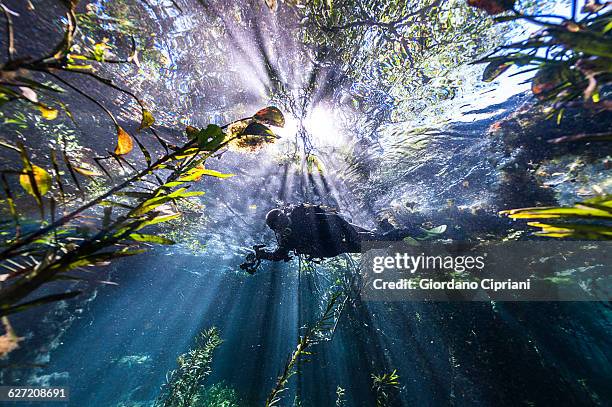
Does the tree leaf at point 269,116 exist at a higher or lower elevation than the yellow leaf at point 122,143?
higher

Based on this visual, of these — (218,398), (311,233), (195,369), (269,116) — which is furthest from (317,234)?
(218,398)

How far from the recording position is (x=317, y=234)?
716cm

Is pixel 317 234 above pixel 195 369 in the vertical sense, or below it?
above

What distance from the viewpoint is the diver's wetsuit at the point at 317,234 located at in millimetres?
7008

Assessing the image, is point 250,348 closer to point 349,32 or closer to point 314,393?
point 314,393

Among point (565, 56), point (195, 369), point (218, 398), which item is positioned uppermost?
point (565, 56)

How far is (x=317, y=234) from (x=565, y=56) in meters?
5.70

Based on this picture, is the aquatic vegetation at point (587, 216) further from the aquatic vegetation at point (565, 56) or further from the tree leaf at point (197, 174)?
the tree leaf at point (197, 174)

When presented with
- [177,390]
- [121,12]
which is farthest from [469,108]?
[177,390]

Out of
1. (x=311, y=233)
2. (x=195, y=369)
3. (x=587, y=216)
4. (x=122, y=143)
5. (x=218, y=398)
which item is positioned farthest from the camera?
(x=218, y=398)

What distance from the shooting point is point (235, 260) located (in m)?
23.3

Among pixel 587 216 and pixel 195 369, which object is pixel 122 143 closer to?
pixel 587 216

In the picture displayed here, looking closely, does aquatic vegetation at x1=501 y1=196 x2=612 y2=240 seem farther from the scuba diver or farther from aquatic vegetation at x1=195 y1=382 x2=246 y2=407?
aquatic vegetation at x1=195 y1=382 x2=246 y2=407

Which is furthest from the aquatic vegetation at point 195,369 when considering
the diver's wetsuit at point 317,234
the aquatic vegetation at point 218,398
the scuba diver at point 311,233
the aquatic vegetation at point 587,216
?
the aquatic vegetation at point 587,216
